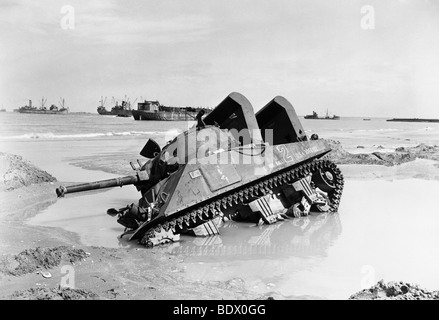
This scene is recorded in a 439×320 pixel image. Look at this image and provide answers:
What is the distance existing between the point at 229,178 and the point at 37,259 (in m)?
3.51

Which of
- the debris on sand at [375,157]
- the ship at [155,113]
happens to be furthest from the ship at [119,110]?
the debris on sand at [375,157]

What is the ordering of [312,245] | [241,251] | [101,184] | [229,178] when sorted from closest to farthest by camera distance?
[241,251], [312,245], [229,178], [101,184]

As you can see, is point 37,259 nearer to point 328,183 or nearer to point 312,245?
point 312,245

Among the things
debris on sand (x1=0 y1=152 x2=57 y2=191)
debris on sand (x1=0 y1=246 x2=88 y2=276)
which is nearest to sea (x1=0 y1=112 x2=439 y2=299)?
debris on sand (x1=0 y1=246 x2=88 y2=276)

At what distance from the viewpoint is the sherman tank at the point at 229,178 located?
27.7 feet

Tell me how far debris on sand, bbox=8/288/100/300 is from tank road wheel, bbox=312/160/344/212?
661cm

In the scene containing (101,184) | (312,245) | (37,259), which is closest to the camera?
(37,259)

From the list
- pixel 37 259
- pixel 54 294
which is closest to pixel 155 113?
pixel 37 259

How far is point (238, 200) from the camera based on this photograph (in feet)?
30.7

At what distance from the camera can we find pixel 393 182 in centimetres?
1516

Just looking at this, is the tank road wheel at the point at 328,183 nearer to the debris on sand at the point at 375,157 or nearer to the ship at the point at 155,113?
the debris on sand at the point at 375,157

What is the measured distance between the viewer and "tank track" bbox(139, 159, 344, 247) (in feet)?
27.1
